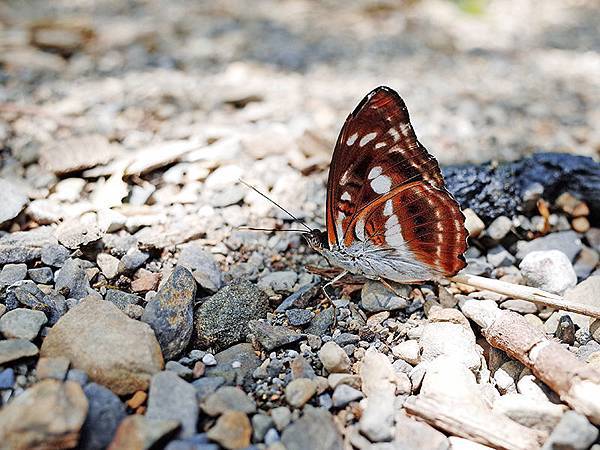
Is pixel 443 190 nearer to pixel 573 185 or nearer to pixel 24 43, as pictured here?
pixel 573 185

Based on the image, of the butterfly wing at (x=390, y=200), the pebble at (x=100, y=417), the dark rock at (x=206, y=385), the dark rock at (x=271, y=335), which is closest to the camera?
the pebble at (x=100, y=417)

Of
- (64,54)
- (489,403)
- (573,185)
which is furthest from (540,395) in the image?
(64,54)

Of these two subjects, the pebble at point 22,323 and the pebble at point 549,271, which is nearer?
the pebble at point 22,323

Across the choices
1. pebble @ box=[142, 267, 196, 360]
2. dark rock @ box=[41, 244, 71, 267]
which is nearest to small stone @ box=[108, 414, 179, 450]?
pebble @ box=[142, 267, 196, 360]

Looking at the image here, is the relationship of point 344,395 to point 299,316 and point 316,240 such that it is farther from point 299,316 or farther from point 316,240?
point 316,240

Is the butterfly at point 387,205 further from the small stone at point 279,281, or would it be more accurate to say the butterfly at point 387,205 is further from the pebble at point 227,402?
the pebble at point 227,402

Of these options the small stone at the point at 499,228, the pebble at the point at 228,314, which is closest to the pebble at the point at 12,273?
the pebble at the point at 228,314

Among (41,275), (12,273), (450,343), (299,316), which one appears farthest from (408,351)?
(12,273)

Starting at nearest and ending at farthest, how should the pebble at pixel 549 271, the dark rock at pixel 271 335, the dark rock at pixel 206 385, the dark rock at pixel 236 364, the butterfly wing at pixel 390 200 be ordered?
1. the dark rock at pixel 206 385
2. the dark rock at pixel 236 364
3. the dark rock at pixel 271 335
4. the butterfly wing at pixel 390 200
5. the pebble at pixel 549 271
